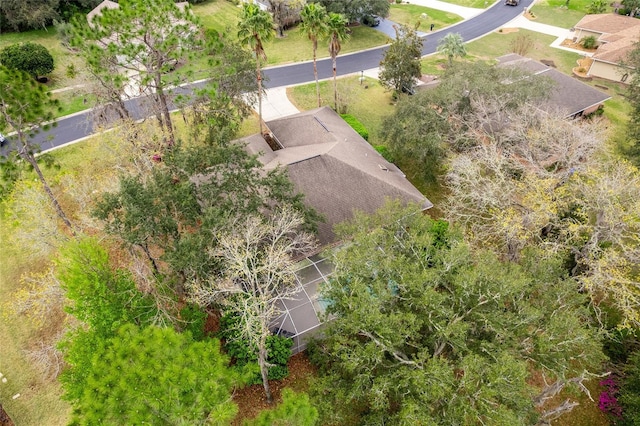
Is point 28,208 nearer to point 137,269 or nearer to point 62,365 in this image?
point 62,365

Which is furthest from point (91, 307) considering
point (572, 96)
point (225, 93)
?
point (572, 96)

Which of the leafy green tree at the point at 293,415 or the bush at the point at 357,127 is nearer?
the leafy green tree at the point at 293,415

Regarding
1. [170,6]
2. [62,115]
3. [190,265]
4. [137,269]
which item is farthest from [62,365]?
[62,115]

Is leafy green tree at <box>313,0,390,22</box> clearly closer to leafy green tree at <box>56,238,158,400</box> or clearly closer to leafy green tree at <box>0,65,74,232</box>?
leafy green tree at <box>0,65,74,232</box>

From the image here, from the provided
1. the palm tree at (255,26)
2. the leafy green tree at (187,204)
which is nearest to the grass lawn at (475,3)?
the palm tree at (255,26)

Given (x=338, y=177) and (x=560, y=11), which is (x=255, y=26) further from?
(x=560, y=11)

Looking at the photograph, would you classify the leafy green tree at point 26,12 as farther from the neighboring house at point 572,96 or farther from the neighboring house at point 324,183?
the neighboring house at point 572,96
